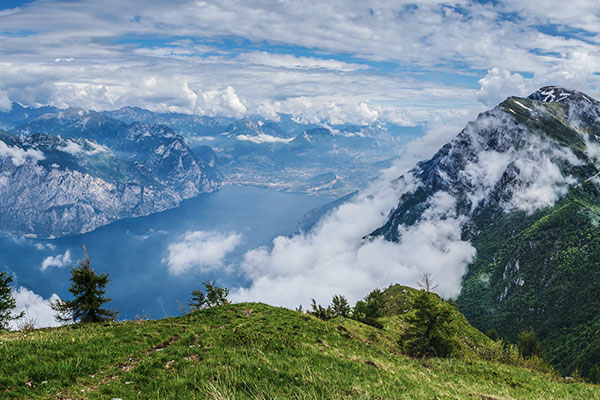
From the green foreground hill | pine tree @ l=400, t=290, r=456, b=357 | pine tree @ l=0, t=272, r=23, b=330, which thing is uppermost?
the green foreground hill

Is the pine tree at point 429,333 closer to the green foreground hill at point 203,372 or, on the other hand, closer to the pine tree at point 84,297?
the green foreground hill at point 203,372

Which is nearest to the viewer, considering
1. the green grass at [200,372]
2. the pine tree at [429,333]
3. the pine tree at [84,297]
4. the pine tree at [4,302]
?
the green grass at [200,372]

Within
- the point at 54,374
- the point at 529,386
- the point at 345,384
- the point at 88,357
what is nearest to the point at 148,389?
the point at 54,374

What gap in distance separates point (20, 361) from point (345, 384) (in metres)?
15.0

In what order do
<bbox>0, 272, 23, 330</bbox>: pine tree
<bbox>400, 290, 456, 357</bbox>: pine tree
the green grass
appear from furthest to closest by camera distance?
Result: <bbox>400, 290, 456, 357</bbox>: pine tree < <bbox>0, 272, 23, 330</bbox>: pine tree < the green grass

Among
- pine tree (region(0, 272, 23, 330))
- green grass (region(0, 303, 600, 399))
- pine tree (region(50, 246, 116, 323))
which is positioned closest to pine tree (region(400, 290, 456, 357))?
green grass (region(0, 303, 600, 399))

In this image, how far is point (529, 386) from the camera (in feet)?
83.5

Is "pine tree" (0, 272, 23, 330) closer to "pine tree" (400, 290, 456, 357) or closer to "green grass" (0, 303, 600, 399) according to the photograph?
"green grass" (0, 303, 600, 399)

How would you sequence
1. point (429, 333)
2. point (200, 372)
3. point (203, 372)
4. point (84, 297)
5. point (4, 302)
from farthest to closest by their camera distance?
point (429, 333), point (4, 302), point (84, 297), point (200, 372), point (203, 372)

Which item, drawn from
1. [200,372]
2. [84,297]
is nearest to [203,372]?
[200,372]

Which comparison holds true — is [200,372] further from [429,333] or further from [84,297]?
[429,333]

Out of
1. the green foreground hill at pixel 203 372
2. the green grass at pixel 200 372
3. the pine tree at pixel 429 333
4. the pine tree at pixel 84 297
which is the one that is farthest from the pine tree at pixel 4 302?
the pine tree at pixel 429 333

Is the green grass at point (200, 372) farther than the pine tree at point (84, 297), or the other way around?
the pine tree at point (84, 297)

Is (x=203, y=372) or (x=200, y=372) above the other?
(x=203, y=372)
